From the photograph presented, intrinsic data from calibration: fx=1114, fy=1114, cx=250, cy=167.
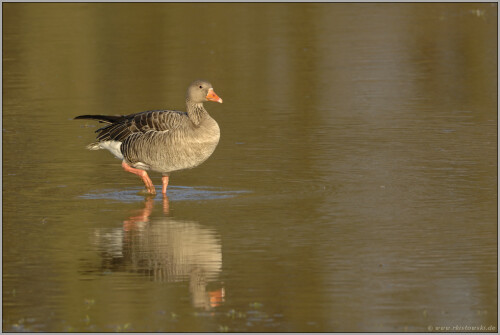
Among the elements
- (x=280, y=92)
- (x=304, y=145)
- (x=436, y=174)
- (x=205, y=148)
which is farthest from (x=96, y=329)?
(x=280, y=92)

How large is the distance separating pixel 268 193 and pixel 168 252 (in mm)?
3068

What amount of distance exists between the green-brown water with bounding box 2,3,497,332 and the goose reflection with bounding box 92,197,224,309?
3cm

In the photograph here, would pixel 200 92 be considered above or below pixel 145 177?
above

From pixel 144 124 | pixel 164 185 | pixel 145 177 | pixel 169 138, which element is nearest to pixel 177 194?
pixel 164 185

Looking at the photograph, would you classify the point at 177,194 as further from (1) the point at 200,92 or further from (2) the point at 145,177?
(1) the point at 200,92

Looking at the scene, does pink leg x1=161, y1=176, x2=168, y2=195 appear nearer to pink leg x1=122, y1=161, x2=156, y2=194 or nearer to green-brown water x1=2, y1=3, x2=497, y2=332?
pink leg x1=122, y1=161, x2=156, y2=194

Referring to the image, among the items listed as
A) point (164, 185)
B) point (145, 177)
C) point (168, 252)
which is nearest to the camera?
point (168, 252)

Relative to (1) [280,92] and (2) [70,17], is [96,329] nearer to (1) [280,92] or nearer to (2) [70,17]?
(1) [280,92]

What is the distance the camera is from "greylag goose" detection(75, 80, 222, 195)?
1409cm

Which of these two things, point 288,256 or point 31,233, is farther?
point 31,233

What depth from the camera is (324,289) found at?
32.6ft

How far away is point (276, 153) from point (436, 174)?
8.91 feet

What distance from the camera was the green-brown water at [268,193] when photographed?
9625mm

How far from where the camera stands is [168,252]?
11.3 meters
